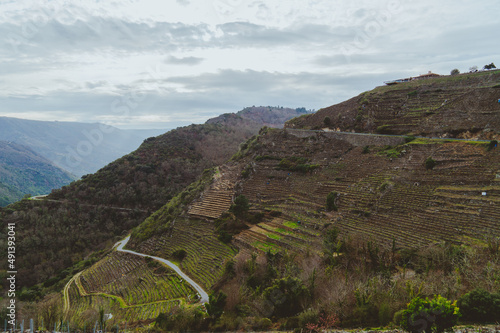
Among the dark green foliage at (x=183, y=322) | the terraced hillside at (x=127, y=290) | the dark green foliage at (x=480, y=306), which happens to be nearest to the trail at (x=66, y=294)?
the terraced hillside at (x=127, y=290)

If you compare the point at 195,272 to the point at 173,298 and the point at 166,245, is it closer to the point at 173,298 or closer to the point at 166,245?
the point at 173,298

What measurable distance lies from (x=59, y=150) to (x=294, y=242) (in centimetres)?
23133

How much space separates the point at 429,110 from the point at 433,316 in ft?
104

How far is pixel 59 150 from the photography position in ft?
654

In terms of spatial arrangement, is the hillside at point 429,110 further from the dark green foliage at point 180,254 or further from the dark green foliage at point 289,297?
the dark green foliage at point 180,254

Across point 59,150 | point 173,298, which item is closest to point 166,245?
point 173,298

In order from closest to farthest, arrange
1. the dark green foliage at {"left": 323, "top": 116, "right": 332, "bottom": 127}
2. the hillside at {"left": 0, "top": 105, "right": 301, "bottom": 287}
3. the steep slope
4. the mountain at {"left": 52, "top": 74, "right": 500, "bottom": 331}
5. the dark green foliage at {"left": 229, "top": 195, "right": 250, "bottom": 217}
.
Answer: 1. the mountain at {"left": 52, "top": 74, "right": 500, "bottom": 331}
2. the dark green foliage at {"left": 229, "top": 195, "right": 250, "bottom": 217}
3. the hillside at {"left": 0, "top": 105, "right": 301, "bottom": 287}
4. the dark green foliage at {"left": 323, "top": 116, "right": 332, "bottom": 127}
5. the steep slope

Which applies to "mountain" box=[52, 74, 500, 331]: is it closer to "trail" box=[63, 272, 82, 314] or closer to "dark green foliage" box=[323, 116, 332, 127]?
"trail" box=[63, 272, 82, 314]

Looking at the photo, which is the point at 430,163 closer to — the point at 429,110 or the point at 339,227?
the point at 339,227

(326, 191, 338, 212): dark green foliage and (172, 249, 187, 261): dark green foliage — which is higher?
(326, 191, 338, 212): dark green foliage

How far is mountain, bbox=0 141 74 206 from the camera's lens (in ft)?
319

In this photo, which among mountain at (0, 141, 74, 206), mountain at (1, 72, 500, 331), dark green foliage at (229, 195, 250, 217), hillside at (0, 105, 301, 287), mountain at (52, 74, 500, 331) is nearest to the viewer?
mountain at (52, 74, 500, 331)

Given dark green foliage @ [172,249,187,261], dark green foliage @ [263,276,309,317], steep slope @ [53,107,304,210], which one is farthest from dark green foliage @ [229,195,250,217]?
steep slope @ [53,107,304,210]

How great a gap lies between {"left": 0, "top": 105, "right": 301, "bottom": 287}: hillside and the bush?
123 feet
